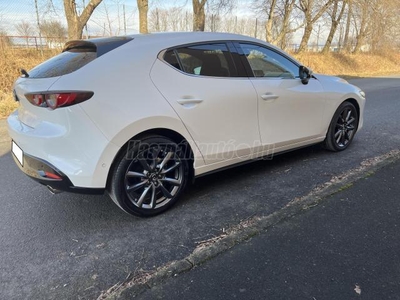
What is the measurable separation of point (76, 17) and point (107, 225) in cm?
1019

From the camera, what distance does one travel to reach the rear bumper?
2535 millimetres

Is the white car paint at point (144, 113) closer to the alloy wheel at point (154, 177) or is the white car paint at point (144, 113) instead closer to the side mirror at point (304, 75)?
the alloy wheel at point (154, 177)

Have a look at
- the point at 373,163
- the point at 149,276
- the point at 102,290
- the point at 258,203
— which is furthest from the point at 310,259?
the point at 373,163

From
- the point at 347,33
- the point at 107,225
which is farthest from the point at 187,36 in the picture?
the point at 347,33

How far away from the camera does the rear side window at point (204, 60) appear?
2.94 m

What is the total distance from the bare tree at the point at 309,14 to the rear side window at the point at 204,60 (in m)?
19.2

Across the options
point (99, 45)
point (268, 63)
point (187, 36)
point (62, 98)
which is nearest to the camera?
point (62, 98)

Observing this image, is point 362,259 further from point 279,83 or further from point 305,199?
point 279,83

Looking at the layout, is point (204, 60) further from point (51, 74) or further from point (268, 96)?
point (51, 74)

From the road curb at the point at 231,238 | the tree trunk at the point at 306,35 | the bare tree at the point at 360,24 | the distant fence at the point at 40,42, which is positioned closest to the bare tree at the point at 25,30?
the distant fence at the point at 40,42

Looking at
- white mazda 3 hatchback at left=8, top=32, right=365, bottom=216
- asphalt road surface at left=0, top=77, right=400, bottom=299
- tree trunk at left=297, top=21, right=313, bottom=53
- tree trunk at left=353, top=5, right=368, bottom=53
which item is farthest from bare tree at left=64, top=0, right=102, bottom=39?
tree trunk at left=353, top=5, right=368, bottom=53

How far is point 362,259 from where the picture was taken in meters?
2.31

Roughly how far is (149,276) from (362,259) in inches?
61.7

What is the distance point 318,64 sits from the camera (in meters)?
19.5
